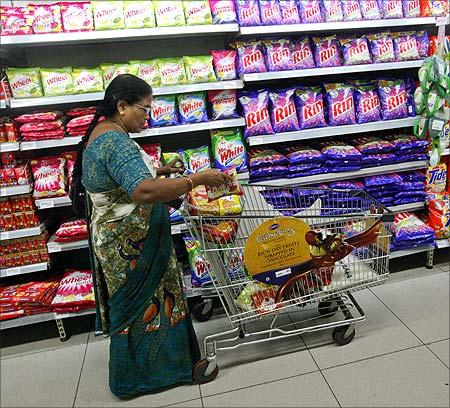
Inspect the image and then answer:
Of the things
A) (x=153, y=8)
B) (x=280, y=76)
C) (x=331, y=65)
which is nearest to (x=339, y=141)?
(x=331, y=65)

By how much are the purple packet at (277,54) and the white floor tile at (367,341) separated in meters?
1.55

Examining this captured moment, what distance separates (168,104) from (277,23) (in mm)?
794

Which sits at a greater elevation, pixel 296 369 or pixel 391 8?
pixel 391 8

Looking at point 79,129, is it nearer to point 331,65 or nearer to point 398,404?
point 331,65

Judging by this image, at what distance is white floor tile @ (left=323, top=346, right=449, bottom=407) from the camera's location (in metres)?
1.74

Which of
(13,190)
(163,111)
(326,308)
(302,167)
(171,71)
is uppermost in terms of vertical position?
(171,71)

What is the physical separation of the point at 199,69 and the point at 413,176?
1.64 m

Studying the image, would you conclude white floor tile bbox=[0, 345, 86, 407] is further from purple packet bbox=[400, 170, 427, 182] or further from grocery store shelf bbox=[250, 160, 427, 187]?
purple packet bbox=[400, 170, 427, 182]

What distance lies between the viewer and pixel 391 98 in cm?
261

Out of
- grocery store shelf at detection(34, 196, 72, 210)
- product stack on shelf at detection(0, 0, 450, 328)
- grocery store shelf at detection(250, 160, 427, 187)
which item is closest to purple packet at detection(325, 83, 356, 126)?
product stack on shelf at detection(0, 0, 450, 328)

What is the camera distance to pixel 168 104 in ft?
7.62

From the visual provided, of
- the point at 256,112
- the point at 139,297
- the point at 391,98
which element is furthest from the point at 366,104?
the point at 139,297

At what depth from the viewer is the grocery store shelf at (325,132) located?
244cm

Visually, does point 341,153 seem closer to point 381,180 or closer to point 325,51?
point 381,180
